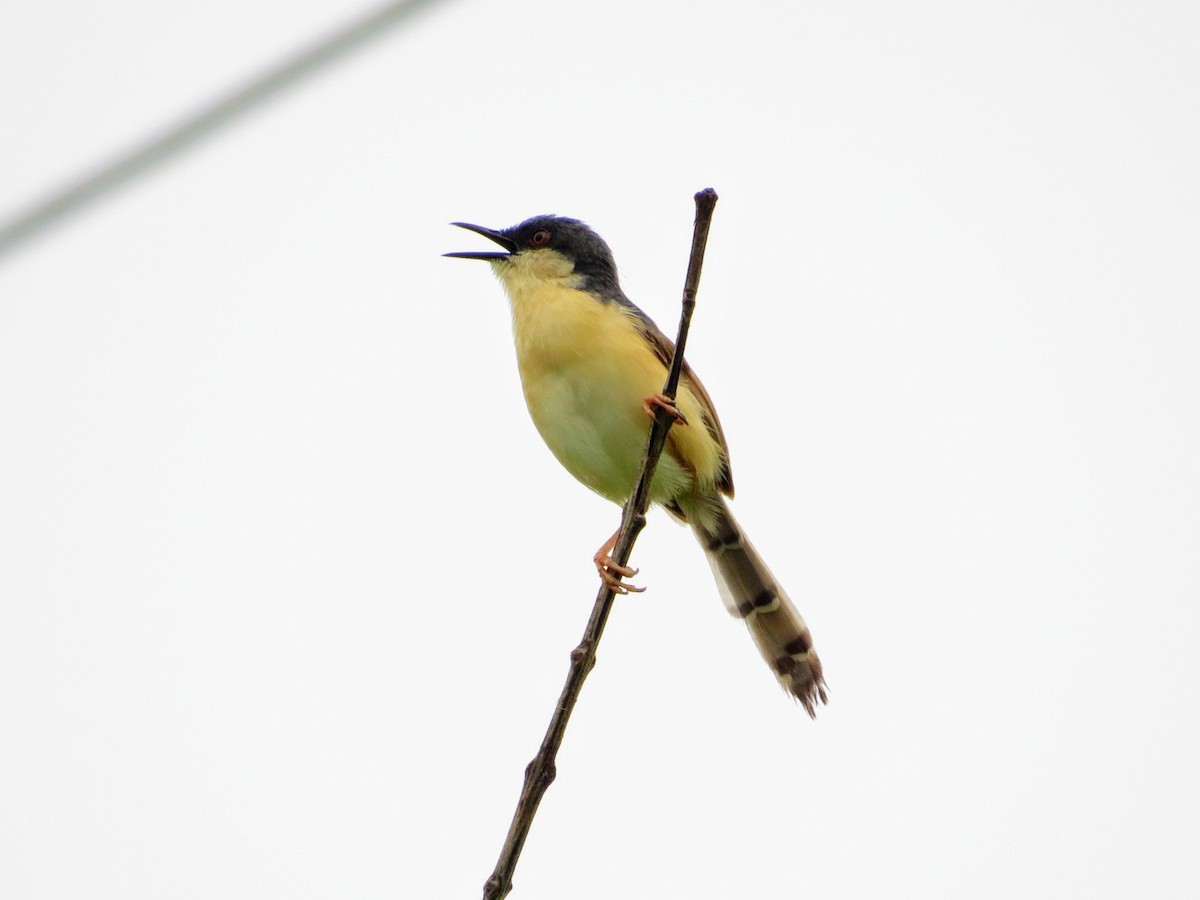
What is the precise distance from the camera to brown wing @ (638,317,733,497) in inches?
250

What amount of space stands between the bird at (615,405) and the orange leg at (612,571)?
0.08 ft

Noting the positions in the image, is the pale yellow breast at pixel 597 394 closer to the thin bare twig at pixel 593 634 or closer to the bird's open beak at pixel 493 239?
the bird's open beak at pixel 493 239

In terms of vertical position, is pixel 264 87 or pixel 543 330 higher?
pixel 543 330

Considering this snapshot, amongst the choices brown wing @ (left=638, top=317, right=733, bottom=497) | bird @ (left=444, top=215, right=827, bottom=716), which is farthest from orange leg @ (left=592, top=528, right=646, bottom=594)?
brown wing @ (left=638, top=317, right=733, bottom=497)

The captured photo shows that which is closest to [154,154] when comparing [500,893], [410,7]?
[410,7]

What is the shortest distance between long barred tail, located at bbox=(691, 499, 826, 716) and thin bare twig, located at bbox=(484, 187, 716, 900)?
115 inches

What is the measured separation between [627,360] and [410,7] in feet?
12.3

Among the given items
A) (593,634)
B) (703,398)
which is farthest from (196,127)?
(703,398)

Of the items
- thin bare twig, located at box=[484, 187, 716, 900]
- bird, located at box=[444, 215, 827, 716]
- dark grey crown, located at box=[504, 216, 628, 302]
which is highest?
dark grey crown, located at box=[504, 216, 628, 302]

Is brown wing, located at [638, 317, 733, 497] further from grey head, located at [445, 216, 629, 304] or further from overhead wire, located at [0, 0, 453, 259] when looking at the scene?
overhead wire, located at [0, 0, 453, 259]

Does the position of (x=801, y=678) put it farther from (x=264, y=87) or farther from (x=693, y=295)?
(x=264, y=87)

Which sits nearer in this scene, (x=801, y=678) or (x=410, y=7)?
(x=410, y=7)

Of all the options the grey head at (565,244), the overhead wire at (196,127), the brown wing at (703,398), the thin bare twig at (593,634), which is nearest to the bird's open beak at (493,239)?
the grey head at (565,244)

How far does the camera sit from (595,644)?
10.6ft
